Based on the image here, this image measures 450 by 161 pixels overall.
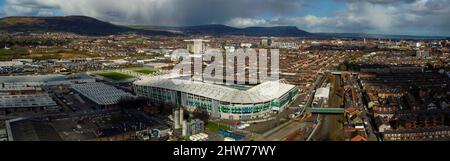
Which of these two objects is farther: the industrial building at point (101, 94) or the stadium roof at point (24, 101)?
the industrial building at point (101, 94)

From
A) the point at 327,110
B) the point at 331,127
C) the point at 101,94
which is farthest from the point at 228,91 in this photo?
the point at 101,94

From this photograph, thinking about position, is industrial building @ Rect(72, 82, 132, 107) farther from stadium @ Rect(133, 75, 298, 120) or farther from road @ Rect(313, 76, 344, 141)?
road @ Rect(313, 76, 344, 141)

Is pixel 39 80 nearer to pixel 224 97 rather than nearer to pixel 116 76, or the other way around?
pixel 116 76

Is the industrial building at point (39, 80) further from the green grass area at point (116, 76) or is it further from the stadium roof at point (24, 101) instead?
the stadium roof at point (24, 101)

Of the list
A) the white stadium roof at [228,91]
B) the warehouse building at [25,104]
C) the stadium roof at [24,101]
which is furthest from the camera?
the stadium roof at [24,101]

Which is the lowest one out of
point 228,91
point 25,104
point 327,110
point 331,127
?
point 331,127

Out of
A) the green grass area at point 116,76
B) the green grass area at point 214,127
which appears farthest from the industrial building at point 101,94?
the green grass area at point 214,127

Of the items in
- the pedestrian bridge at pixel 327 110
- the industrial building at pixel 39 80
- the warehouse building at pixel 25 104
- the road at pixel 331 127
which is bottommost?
the road at pixel 331 127

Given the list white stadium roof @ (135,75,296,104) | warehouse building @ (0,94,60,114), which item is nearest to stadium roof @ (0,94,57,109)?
warehouse building @ (0,94,60,114)
